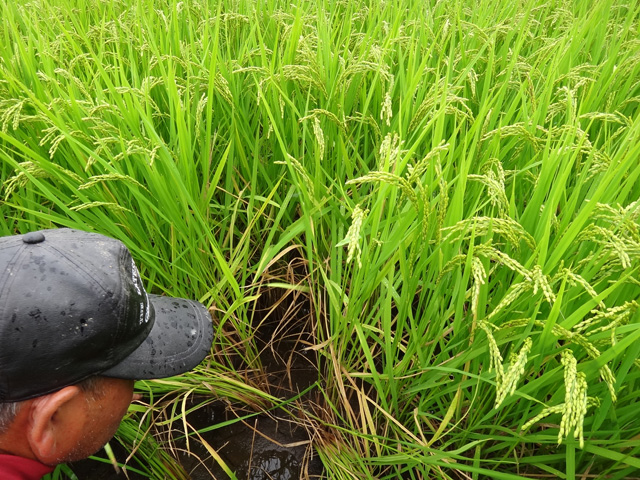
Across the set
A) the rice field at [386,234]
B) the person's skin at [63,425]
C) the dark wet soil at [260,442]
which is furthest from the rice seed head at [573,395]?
the person's skin at [63,425]

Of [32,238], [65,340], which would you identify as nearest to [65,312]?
[65,340]

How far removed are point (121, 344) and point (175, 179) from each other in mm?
562

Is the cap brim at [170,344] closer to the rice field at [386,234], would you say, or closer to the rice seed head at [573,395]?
the rice field at [386,234]

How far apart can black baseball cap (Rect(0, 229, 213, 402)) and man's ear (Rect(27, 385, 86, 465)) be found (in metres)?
0.03

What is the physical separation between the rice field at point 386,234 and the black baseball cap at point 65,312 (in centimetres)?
31

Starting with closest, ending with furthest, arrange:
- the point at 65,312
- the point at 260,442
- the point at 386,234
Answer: the point at 65,312
the point at 386,234
the point at 260,442

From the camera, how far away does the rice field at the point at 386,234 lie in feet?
3.41

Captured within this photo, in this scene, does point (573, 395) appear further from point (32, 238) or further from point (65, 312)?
point (32, 238)

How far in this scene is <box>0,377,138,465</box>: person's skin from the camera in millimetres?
891

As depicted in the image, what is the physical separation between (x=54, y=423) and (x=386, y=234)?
94cm

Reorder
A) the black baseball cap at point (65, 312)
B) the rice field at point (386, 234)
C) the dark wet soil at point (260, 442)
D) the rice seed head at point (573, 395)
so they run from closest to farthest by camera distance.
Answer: the rice seed head at point (573, 395) < the black baseball cap at point (65, 312) < the rice field at point (386, 234) < the dark wet soil at point (260, 442)

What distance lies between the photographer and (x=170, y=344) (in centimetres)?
115

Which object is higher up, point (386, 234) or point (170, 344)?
point (386, 234)

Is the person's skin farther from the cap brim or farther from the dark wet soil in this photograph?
the dark wet soil
